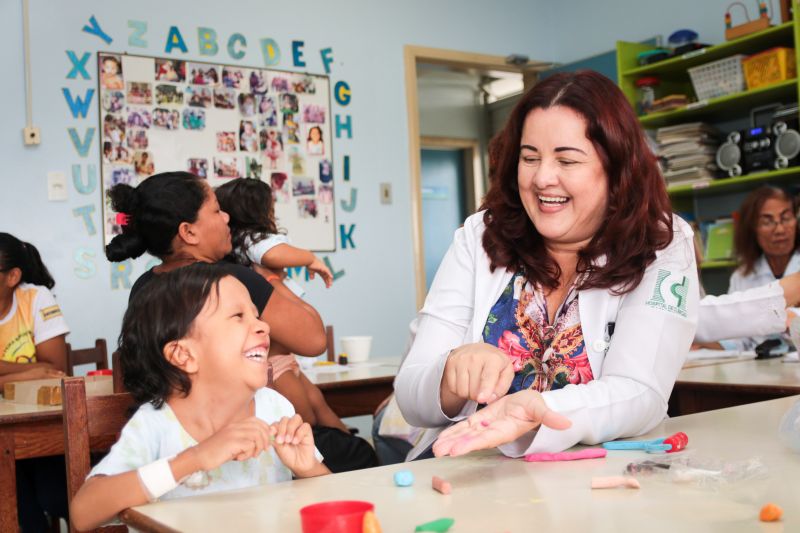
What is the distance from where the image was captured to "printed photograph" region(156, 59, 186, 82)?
4.45 m

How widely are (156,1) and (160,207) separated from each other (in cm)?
273

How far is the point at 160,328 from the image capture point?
144 centimetres

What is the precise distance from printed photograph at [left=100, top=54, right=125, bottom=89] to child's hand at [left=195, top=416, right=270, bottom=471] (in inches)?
142

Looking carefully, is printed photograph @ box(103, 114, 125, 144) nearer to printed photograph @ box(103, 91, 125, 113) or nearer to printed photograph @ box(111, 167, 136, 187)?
printed photograph @ box(103, 91, 125, 113)

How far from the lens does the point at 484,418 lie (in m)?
1.08

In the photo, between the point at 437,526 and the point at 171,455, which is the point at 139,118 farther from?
the point at 437,526

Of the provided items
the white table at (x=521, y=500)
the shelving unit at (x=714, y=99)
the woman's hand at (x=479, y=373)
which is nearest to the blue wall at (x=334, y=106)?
the shelving unit at (x=714, y=99)

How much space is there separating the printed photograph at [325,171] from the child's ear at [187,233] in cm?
277

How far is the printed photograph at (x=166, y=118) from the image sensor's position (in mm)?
4430

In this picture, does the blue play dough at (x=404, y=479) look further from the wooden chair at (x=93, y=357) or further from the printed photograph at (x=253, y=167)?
the printed photograph at (x=253, y=167)

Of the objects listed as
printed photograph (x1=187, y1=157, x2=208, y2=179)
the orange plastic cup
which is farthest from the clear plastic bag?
printed photograph (x1=187, y1=157, x2=208, y2=179)

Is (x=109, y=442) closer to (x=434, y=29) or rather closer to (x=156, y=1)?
(x=156, y=1)

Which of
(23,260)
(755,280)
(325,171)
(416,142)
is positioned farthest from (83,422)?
(416,142)

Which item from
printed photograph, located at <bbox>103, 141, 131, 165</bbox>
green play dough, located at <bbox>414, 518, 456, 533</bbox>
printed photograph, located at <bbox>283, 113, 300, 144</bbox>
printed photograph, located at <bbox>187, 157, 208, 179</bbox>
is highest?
printed photograph, located at <bbox>283, 113, 300, 144</bbox>
